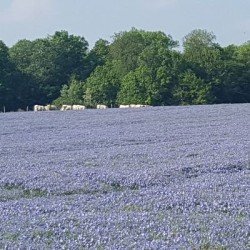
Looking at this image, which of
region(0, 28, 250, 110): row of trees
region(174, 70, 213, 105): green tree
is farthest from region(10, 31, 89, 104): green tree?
region(174, 70, 213, 105): green tree

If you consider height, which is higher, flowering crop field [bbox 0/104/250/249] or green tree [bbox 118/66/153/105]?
green tree [bbox 118/66/153/105]

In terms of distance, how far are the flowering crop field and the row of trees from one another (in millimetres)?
46612

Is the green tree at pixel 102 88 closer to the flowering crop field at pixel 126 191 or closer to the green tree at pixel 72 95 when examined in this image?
the green tree at pixel 72 95

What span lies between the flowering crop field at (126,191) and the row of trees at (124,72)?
153ft

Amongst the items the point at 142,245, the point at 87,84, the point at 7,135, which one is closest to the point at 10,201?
the point at 142,245

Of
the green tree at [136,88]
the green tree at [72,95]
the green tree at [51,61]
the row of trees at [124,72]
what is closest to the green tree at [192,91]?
the row of trees at [124,72]

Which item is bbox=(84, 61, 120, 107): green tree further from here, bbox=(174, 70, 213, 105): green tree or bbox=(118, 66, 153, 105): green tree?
bbox=(174, 70, 213, 105): green tree

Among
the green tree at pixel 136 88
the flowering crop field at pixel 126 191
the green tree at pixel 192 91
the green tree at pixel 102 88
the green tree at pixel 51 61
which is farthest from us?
the green tree at pixel 51 61

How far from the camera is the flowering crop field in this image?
29.5 feet

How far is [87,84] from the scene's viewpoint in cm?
7638

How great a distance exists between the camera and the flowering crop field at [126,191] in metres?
9.00

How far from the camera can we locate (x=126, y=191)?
13430 mm

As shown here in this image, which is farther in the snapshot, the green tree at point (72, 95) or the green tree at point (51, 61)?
the green tree at point (51, 61)

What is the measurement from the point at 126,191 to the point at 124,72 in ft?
231
